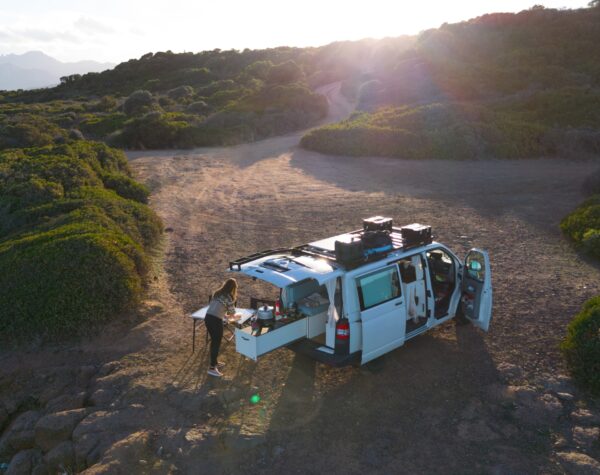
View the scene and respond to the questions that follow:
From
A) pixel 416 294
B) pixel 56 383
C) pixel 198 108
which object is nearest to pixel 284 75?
pixel 198 108

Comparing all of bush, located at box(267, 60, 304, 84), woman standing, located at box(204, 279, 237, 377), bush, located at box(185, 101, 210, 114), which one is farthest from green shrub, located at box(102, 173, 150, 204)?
bush, located at box(267, 60, 304, 84)

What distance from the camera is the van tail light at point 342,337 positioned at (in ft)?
22.8

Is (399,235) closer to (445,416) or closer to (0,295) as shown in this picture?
(445,416)

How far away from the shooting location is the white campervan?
699cm

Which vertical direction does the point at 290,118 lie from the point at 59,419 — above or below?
above

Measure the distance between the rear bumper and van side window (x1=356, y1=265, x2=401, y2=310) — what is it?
0.75 metres

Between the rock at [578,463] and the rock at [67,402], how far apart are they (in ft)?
21.8

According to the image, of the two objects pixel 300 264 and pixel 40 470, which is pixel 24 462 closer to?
pixel 40 470

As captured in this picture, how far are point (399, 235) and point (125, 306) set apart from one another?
562 centimetres

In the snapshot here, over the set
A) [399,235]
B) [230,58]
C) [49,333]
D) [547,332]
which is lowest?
[547,332]

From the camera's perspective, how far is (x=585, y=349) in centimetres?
746

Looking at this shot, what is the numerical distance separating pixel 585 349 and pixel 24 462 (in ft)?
27.0

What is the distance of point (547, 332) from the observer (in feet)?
29.7

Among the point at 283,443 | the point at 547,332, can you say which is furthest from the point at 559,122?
the point at 283,443
